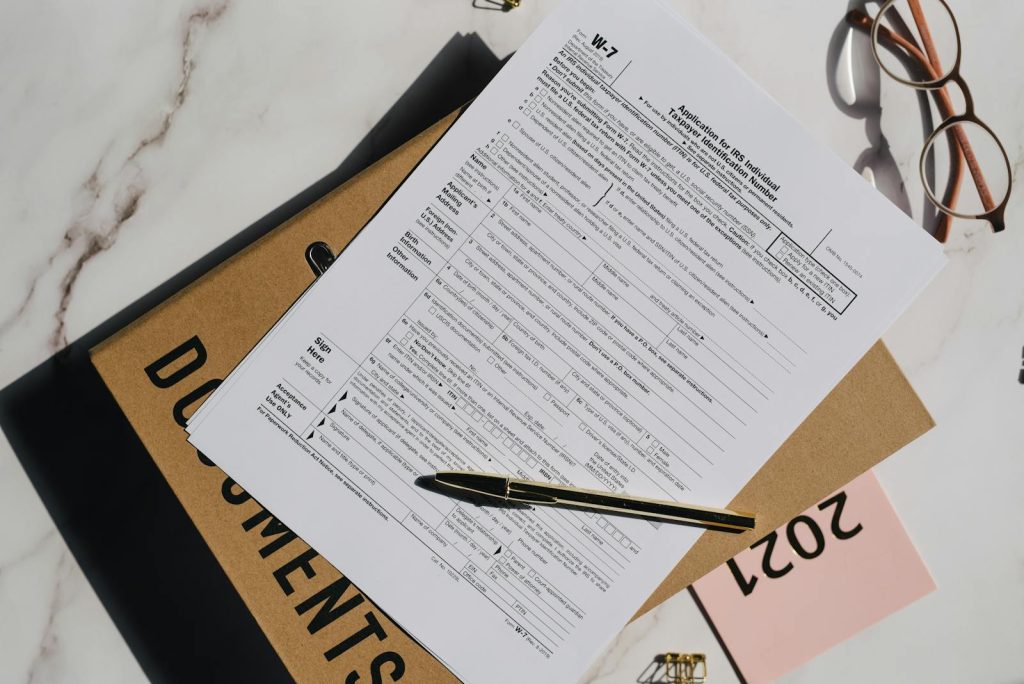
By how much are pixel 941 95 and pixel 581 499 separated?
37cm

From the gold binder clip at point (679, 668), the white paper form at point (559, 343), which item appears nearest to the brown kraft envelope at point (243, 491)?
the white paper form at point (559, 343)

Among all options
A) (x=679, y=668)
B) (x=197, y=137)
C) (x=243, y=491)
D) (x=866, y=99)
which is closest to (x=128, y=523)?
(x=243, y=491)

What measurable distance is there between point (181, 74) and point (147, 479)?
27 cm

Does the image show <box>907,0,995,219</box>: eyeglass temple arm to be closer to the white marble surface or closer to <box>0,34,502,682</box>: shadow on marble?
the white marble surface

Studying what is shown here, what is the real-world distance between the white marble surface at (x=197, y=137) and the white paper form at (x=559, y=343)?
0.37 feet

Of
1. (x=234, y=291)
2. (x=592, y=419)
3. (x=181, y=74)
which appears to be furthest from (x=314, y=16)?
(x=592, y=419)

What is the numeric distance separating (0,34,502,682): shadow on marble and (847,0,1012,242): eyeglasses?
0.27 metres

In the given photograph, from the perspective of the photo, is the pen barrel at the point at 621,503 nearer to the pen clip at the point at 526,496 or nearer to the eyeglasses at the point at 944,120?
the pen clip at the point at 526,496

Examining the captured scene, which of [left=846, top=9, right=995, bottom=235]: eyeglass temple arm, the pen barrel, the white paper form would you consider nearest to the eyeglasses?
[left=846, top=9, right=995, bottom=235]: eyeglass temple arm

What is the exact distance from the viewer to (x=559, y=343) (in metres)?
0.42

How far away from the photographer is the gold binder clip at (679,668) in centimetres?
52

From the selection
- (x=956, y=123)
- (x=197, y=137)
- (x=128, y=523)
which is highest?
(x=956, y=123)

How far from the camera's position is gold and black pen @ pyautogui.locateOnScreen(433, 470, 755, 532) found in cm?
41

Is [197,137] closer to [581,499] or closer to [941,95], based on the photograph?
[581,499]
